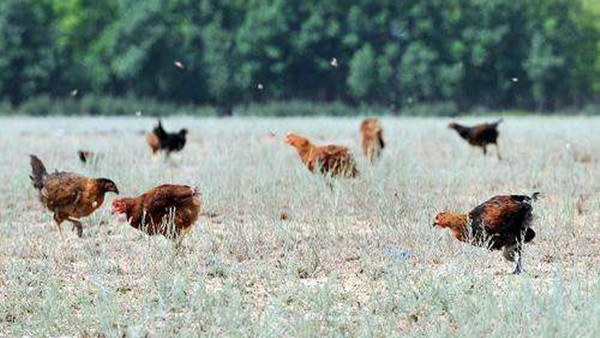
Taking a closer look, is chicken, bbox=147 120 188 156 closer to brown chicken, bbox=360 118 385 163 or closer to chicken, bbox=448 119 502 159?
brown chicken, bbox=360 118 385 163

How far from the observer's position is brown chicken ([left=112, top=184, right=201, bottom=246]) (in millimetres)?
9469

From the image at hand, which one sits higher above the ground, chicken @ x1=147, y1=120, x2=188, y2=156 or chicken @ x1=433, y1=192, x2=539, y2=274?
chicken @ x1=433, y1=192, x2=539, y2=274

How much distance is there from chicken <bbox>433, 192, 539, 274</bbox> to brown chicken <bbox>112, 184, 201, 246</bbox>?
2.23 metres

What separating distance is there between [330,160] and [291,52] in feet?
146

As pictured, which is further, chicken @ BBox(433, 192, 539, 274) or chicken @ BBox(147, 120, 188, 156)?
A: chicken @ BBox(147, 120, 188, 156)

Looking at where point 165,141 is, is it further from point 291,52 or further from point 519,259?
point 291,52

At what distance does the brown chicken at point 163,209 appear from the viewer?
947cm

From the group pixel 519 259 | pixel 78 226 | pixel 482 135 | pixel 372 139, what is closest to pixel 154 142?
pixel 372 139

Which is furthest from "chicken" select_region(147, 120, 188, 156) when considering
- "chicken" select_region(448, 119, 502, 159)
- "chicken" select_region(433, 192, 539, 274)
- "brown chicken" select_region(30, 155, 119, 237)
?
"chicken" select_region(433, 192, 539, 274)

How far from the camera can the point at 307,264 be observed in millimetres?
9031

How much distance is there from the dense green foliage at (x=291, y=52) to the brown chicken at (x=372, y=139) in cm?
3503

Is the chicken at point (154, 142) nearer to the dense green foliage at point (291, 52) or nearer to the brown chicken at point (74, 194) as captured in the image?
the brown chicken at point (74, 194)

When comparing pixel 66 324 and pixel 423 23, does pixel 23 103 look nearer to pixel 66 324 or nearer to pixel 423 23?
pixel 423 23

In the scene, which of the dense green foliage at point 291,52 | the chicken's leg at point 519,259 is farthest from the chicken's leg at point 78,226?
the dense green foliage at point 291,52
